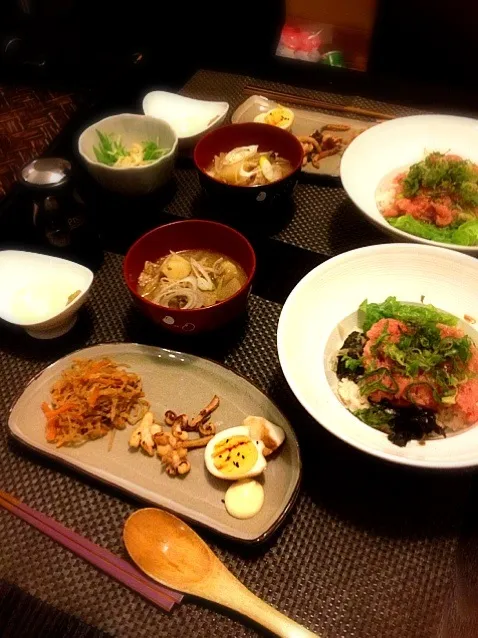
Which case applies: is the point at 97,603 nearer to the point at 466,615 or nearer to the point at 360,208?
the point at 466,615

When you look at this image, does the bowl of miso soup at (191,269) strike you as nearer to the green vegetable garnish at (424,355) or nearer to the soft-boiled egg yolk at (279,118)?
the green vegetable garnish at (424,355)

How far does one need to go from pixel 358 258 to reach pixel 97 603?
104 cm

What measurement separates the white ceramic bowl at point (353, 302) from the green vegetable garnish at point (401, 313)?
41 millimetres

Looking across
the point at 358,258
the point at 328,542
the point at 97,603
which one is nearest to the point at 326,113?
the point at 358,258

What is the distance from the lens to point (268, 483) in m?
1.18

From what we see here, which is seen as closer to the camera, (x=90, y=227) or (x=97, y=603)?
(x=97, y=603)

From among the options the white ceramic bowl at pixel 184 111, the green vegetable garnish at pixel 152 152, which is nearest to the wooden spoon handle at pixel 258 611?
the green vegetable garnish at pixel 152 152

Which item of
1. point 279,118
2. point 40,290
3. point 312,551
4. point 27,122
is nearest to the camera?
point 312,551

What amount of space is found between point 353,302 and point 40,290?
89 cm

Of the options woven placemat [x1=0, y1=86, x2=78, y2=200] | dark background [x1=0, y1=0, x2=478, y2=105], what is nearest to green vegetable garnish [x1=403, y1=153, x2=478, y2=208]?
dark background [x1=0, y1=0, x2=478, y2=105]

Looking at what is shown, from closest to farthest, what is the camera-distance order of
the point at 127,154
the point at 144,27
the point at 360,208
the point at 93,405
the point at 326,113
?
1. the point at 93,405
2. the point at 360,208
3. the point at 127,154
4. the point at 326,113
5. the point at 144,27

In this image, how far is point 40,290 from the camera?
5.05 feet

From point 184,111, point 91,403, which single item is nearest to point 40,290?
point 91,403

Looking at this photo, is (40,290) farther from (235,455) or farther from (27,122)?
(27,122)
